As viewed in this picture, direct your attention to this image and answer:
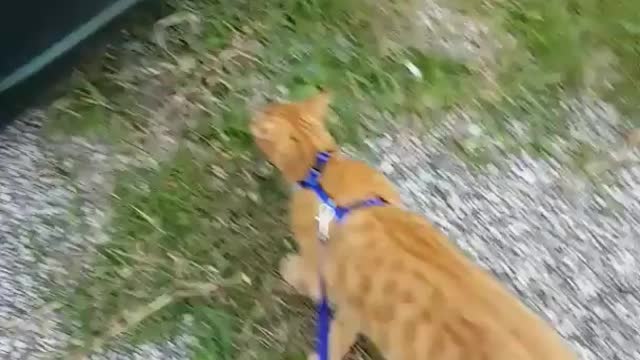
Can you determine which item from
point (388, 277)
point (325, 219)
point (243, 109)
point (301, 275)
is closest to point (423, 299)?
point (388, 277)

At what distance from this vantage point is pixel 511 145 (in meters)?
1.75

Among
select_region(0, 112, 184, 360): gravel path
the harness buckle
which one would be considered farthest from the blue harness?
select_region(0, 112, 184, 360): gravel path

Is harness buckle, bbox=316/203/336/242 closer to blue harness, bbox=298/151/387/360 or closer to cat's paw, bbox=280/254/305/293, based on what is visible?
blue harness, bbox=298/151/387/360

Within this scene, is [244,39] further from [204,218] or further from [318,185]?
[318,185]

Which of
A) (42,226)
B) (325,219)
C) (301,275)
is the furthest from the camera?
(42,226)

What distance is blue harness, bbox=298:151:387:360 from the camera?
4.71 feet

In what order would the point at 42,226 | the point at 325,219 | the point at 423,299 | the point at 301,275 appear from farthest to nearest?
the point at 42,226 < the point at 301,275 < the point at 325,219 < the point at 423,299

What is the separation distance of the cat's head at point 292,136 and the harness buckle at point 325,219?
0.25 ft

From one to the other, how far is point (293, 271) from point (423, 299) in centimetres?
34

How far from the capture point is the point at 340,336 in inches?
59.5

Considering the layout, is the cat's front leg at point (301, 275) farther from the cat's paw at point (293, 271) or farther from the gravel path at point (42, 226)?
the gravel path at point (42, 226)

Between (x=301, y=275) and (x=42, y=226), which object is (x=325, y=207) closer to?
(x=301, y=275)

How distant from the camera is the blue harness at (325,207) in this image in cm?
144

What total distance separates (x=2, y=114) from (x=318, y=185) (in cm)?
49
